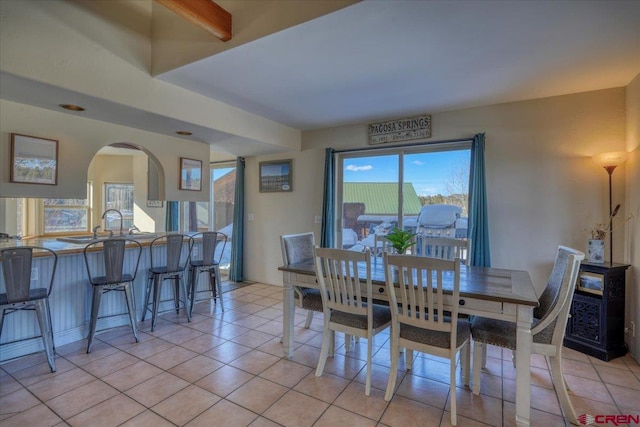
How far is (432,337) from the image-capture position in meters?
2.10

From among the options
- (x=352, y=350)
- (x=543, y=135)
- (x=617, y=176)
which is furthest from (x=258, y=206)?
(x=617, y=176)

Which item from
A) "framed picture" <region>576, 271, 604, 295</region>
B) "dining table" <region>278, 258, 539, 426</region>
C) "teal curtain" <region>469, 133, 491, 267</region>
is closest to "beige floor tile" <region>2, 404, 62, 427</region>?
"dining table" <region>278, 258, 539, 426</region>

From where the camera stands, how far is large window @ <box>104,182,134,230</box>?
693cm

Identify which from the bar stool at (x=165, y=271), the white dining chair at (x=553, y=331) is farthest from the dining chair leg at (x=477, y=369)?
the bar stool at (x=165, y=271)

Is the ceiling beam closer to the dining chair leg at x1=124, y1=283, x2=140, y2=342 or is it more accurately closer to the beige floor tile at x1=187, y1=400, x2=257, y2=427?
the dining chair leg at x1=124, y1=283, x2=140, y2=342

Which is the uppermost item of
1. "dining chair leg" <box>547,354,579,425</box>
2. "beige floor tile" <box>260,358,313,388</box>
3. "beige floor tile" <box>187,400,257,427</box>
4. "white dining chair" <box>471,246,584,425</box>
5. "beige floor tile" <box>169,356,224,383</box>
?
"white dining chair" <box>471,246,584,425</box>

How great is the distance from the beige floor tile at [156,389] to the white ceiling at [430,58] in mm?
2586

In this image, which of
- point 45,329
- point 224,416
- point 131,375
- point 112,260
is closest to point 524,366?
point 224,416

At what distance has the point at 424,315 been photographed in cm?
209

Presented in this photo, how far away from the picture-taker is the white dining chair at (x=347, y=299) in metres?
2.26

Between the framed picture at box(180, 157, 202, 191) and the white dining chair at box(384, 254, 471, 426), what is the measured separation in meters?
3.36

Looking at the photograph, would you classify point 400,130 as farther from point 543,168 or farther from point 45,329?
point 45,329

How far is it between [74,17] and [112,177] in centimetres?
533

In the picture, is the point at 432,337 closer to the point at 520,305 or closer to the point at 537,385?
the point at 520,305
